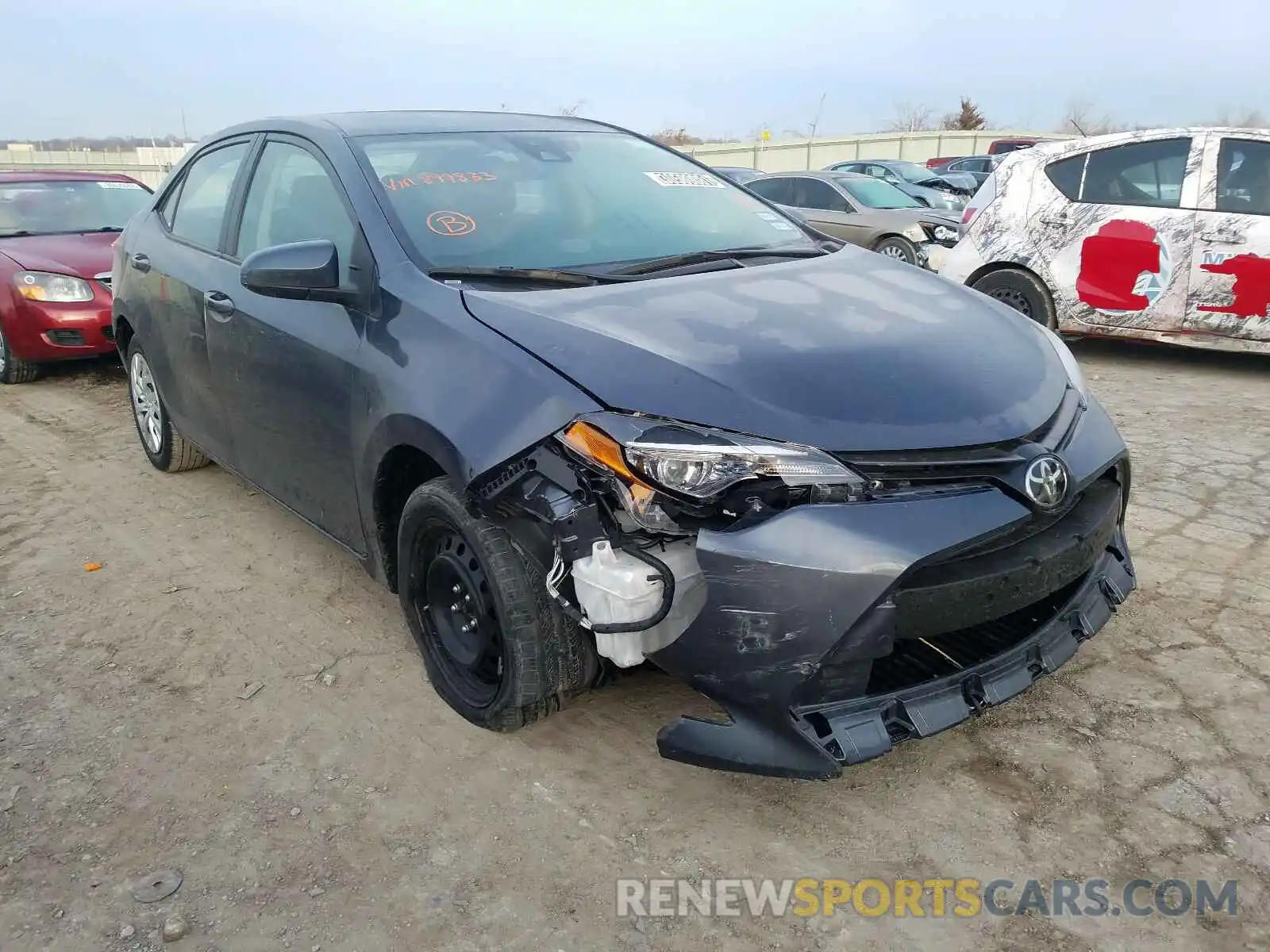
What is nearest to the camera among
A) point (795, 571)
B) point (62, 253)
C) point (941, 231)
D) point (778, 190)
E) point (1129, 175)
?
point (795, 571)

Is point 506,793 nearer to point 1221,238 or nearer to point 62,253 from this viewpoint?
point 1221,238

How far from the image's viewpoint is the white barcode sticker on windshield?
348 centimetres

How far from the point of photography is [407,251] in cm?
279

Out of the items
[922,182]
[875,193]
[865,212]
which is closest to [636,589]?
[865,212]

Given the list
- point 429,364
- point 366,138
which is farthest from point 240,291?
point 429,364

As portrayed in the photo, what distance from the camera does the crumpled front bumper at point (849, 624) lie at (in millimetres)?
2012

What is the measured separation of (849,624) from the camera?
2.02 meters

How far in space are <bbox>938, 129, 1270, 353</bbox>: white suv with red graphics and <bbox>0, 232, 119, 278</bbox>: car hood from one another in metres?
6.25

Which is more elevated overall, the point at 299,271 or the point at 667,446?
the point at 299,271

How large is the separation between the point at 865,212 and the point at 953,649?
9.48 metres

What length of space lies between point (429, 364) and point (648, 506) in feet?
2.60

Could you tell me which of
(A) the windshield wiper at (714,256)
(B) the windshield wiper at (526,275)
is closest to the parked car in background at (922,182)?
(A) the windshield wiper at (714,256)

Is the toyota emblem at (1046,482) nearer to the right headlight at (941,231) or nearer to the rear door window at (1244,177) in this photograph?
the rear door window at (1244,177)

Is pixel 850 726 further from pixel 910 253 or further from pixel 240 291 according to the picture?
pixel 910 253
